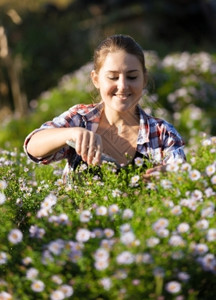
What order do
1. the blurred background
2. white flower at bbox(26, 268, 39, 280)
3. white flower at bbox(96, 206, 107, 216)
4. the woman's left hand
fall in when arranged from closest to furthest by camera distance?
white flower at bbox(26, 268, 39, 280) → white flower at bbox(96, 206, 107, 216) → the woman's left hand → the blurred background

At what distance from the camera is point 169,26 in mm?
16094

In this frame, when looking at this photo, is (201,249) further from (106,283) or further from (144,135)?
(144,135)

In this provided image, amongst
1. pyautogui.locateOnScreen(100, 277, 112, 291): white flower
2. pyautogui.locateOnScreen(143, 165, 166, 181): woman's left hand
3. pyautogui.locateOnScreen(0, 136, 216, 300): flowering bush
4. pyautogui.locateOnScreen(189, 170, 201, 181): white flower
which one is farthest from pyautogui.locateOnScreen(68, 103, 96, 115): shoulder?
pyautogui.locateOnScreen(100, 277, 112, 291): white flower

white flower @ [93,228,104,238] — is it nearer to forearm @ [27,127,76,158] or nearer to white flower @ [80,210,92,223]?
white flower @ [80,210,92,223]

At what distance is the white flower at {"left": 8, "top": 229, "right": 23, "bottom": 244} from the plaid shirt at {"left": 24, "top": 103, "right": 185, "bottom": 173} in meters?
1.05

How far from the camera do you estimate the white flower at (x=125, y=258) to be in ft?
6.49

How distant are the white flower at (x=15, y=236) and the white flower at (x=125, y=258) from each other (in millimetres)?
440

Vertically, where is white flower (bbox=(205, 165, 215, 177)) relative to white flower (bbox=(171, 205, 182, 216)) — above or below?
above

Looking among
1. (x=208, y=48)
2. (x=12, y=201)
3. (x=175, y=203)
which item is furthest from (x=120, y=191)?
(x=208, y=48)

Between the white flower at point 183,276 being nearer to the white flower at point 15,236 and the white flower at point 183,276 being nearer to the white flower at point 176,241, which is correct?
the white flower at point 176,241

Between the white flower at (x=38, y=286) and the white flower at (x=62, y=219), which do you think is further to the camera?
the white flower at (x=62, y=219)

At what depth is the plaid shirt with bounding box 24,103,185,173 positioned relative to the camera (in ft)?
10.6

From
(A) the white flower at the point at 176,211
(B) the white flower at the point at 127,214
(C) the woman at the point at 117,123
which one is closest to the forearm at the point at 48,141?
(C) the woman at the point at 117,123

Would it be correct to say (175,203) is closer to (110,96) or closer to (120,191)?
(120,191)
